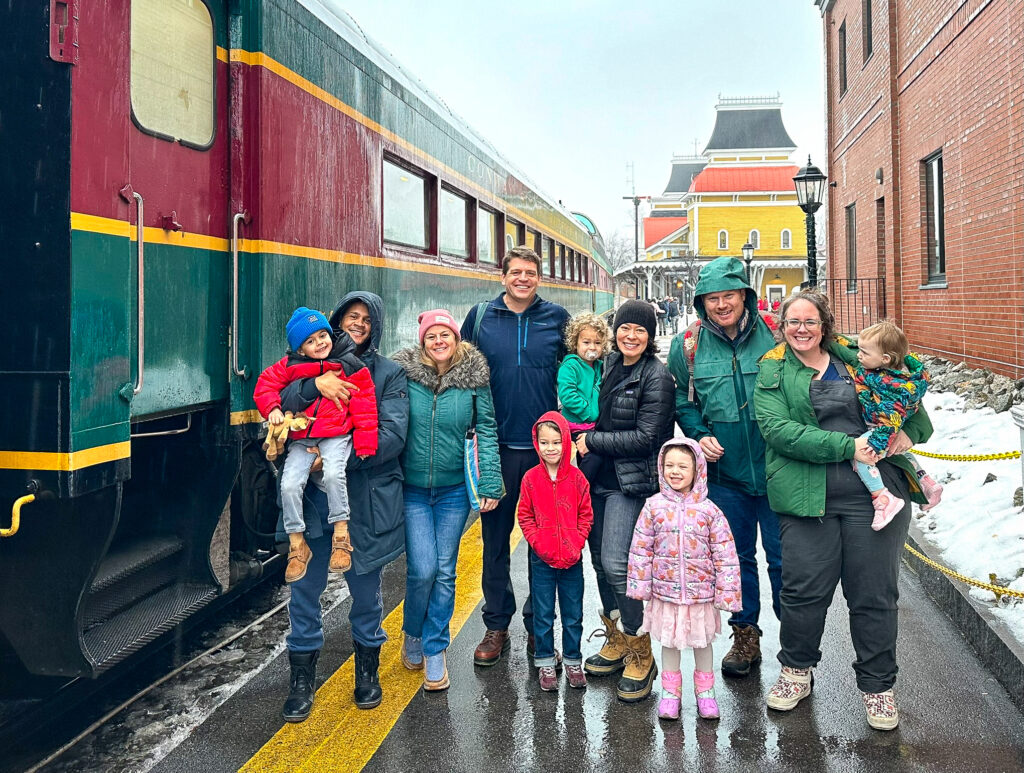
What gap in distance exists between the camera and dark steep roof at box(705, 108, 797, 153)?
2849 inches

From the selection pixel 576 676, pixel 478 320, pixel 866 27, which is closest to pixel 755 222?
pixel 866 27

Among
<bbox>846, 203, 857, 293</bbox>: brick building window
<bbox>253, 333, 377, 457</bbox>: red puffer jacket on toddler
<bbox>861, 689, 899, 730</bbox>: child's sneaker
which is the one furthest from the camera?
<bbox>846, 203, 857, 293</bbox>: brick building window

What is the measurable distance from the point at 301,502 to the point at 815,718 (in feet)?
7.26

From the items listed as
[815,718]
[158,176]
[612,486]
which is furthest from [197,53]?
[815,718]

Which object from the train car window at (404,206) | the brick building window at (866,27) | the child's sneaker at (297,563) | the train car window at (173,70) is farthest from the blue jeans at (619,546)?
the brick building window at (866,27)

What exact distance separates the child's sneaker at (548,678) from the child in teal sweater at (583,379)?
0.86 metres

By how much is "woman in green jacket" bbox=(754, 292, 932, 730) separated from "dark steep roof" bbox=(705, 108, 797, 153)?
72544mm

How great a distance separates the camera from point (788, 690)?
3719 millimetres

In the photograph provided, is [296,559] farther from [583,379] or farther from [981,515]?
[981,515]

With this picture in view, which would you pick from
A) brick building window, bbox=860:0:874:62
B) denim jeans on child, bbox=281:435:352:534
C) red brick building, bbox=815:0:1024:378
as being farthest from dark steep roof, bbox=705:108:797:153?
denim jeans on child, bbox=281:435:352:534

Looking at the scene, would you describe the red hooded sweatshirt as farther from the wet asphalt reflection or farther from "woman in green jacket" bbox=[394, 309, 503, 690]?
the wet asphalt reflection

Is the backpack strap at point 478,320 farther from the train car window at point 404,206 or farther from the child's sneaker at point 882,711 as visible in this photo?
the child's sneaker at point 882,711

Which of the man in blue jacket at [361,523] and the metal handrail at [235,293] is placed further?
the metal handrail at [235,293]

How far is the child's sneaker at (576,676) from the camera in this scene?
3.94 m
